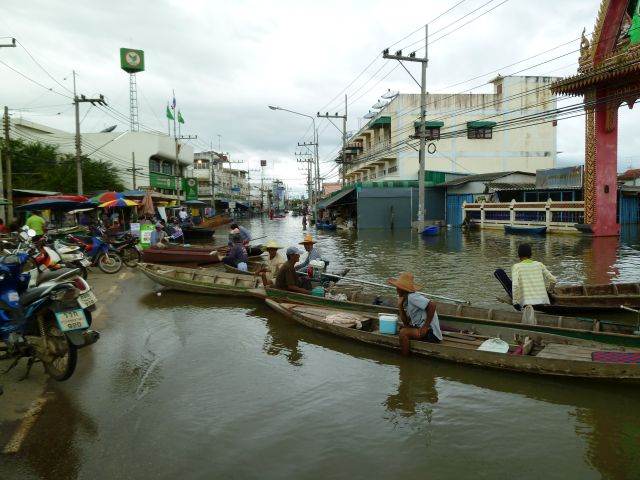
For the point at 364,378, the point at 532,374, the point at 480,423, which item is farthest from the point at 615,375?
the point at 364,378

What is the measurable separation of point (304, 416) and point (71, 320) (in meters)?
2.71

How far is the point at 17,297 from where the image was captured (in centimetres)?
519

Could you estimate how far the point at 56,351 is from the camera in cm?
539

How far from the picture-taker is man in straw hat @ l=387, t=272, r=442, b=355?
6473 millimetres

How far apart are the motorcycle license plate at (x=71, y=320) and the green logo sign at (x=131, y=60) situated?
157 feet

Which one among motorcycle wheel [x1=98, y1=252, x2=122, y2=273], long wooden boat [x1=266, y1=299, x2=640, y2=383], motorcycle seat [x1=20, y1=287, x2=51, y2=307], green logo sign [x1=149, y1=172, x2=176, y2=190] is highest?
green logo sign [x1=149, y1=172, x2=176, y2=190]

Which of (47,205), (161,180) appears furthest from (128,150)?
(47,205)

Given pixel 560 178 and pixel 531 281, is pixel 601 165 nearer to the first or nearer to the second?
pixel 560 178

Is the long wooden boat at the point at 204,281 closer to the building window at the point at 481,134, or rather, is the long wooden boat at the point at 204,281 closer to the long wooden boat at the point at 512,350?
the long wooden boat at the point at 512,350

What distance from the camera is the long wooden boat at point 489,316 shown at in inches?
245

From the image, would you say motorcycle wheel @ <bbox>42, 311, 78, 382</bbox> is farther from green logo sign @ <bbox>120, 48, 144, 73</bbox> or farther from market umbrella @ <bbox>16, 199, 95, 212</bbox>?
green logo sign @ <bbox>120, 48, 144, 73</bbox>

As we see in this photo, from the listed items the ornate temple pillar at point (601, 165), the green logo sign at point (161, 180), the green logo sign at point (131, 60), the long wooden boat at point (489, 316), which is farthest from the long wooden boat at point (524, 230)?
the green logo sign at point (131, 60)

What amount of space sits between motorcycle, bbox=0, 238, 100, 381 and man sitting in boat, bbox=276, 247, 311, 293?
450cm

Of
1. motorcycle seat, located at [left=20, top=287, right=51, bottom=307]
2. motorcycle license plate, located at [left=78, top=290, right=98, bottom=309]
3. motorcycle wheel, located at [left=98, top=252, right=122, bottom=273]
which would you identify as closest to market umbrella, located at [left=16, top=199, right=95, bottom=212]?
motorcycle wheel, located at [left=98, top=252, right=122, bottom=273]
